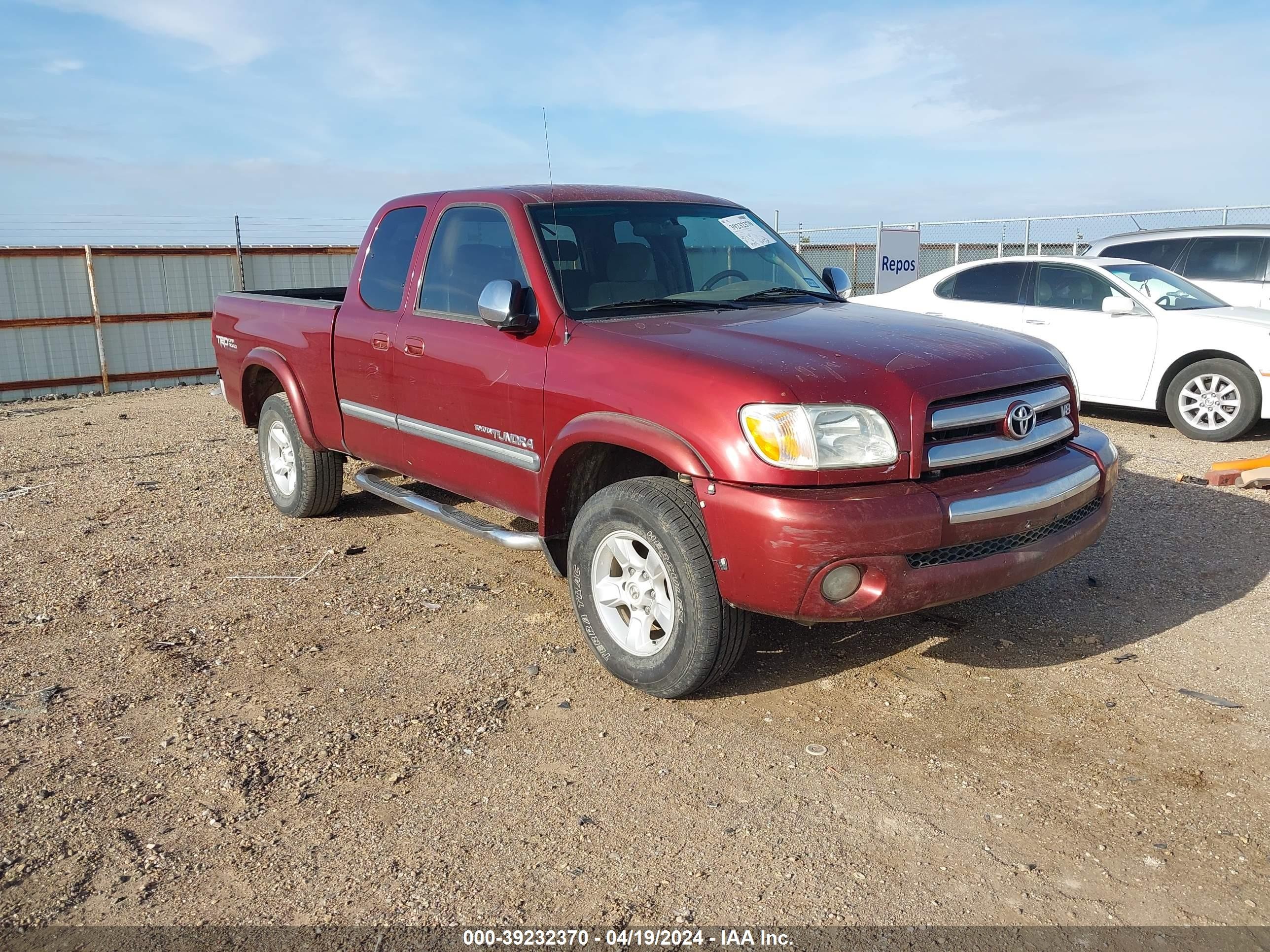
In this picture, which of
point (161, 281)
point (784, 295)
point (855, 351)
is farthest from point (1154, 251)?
point (161, 281)

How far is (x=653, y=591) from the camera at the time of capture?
3604 millimetres

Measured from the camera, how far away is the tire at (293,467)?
5902 mm

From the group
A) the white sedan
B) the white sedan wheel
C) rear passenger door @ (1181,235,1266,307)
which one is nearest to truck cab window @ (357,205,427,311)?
the white sedan

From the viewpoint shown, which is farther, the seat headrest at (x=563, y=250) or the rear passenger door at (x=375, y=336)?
the rear passenger door at (x=375, y=336)

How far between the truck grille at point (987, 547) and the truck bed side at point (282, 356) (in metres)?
3.40

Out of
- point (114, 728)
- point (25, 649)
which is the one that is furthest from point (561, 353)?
point (25, 649)

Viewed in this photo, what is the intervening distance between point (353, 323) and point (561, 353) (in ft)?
5.76

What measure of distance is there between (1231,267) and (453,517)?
9.22 m

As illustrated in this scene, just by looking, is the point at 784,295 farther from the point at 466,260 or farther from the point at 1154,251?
the point at 1154,251

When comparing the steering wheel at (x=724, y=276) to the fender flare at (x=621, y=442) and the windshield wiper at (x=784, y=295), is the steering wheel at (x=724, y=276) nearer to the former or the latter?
the windshield wiper at (x=784, y=295)

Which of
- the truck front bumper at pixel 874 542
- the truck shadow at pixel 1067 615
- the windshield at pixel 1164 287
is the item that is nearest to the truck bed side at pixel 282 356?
the truck shadow at pixel 1067 615

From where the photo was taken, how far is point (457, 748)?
336cm

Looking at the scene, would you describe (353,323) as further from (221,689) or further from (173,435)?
(173,435)

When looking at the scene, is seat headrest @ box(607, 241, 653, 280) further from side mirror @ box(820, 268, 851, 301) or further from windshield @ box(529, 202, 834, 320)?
side mirror @ box(820, 268, 851, 301)
